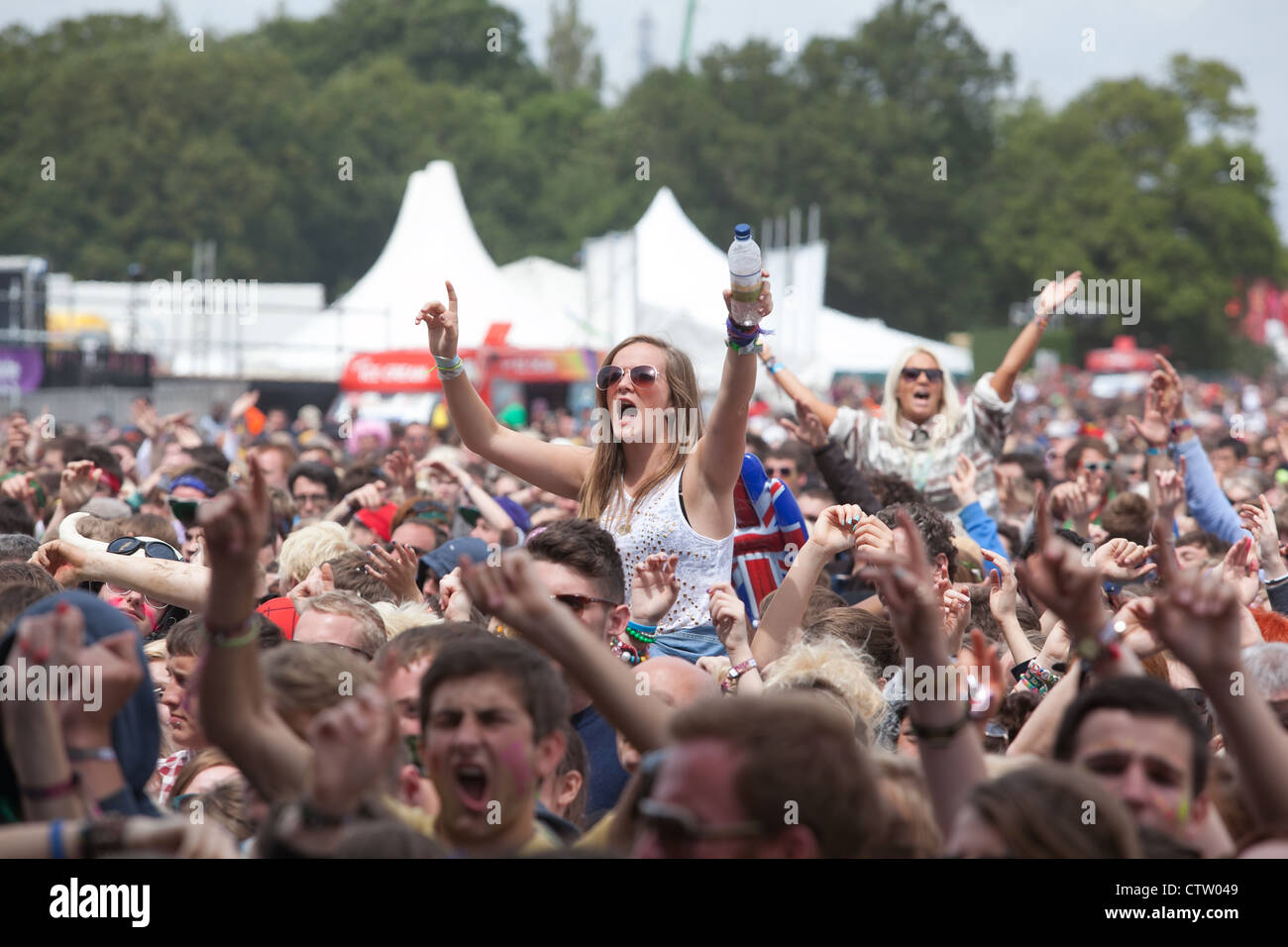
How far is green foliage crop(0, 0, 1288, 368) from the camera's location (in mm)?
60125

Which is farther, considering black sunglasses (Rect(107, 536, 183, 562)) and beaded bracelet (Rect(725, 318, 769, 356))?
black sunglasses (Rect(107, 536, 183, 562))

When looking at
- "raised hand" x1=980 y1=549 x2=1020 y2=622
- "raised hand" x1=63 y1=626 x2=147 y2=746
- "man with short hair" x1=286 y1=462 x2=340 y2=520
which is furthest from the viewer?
"man with short hair" x1=286 y1=462 x2=340 y2=520

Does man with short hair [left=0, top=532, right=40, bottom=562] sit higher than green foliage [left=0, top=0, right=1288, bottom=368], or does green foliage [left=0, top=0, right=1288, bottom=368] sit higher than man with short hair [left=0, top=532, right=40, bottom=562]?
green foliage [left=0, top=0, right=1288, bottom=368]

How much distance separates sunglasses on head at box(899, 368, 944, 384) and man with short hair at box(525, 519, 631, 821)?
3.54 meters

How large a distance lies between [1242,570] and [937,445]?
7.73 feet

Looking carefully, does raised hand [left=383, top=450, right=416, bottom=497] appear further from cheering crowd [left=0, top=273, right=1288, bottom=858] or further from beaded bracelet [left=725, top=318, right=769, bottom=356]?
beaded bracelet [left=725, top=318, right=769, bottom=356]

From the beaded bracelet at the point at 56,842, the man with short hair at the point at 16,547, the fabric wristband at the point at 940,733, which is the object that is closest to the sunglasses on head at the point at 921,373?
the man with short hair at the point at 16,547

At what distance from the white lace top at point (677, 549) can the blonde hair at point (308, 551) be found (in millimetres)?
1786

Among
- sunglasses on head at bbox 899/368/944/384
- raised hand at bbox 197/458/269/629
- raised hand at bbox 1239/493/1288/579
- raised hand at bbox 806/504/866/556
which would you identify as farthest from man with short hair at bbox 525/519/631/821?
sunglasses on head at bbox 899/368/944/384

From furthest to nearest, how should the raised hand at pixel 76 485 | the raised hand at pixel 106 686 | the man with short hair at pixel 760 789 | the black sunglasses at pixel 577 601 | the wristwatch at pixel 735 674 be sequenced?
the raised hand at pixel 76 485 < the wristwatch at pixel 735 674 < the black sunglasses at pixel 577 601 < the raised hand at pixel 106 686 < the man with short hair at pixel 760 789

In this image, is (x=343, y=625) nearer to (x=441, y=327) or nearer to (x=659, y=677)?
(x=441, y=327)

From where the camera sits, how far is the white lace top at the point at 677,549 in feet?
13.9

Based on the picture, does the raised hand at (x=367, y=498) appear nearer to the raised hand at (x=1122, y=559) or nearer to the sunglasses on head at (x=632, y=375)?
the sunglasses on head at (x=632, y=375)

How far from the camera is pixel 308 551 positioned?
5.86 m
